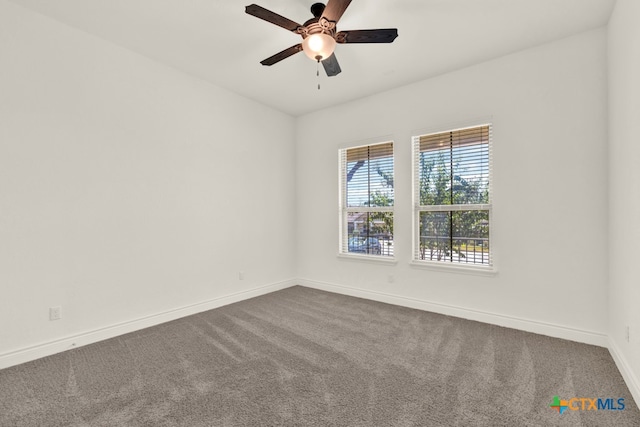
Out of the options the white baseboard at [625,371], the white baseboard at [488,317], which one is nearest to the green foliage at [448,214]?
the white baseboard at [488,317]

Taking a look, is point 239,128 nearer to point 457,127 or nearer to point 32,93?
point 32,93

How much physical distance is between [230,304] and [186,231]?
1.14 meters

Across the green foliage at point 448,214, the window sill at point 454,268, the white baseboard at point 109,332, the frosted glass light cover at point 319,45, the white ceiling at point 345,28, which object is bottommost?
the white baseboard at point 109,332

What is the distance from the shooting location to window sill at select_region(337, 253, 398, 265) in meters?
4.05

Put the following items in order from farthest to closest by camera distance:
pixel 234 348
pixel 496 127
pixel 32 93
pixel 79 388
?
pixel 496 127, pixel 234 348, pixel 32 93, pixel 79 388

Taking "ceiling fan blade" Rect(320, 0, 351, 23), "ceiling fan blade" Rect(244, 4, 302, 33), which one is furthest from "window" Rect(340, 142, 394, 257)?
"ceiling fan blade" Rect(244, 4, 302, 33)

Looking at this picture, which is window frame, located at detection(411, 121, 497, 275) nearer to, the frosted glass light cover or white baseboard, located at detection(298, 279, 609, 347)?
white baseboard, located at detection(298, 279, 609, 347)

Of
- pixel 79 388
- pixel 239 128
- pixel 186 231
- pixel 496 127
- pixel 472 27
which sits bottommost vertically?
pixel 79 388

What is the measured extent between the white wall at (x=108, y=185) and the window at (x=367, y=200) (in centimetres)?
141

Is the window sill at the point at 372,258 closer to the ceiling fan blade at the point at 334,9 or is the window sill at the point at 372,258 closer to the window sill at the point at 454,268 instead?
the window sill at the point at 454,268

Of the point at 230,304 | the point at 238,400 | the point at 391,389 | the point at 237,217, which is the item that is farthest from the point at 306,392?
the point at 237,217

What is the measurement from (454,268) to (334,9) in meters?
2.90

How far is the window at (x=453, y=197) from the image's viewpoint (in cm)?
340

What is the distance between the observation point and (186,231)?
11.8ft
